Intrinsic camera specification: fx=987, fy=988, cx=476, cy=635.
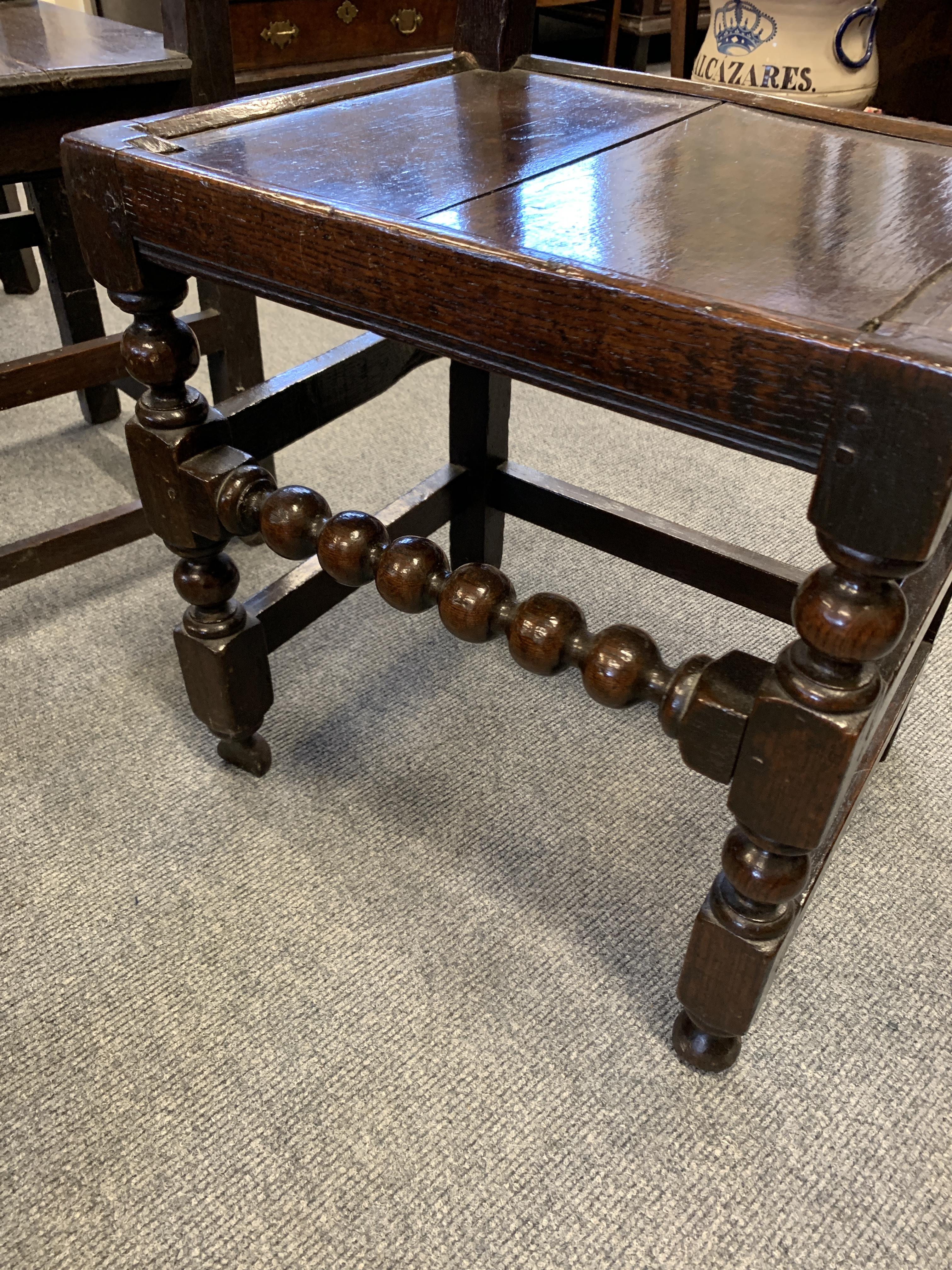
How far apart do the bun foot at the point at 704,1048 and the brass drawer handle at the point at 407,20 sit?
2460mm

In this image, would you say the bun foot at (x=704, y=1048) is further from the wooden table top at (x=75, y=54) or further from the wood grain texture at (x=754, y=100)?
the wooden table top at (x=75, y=54)

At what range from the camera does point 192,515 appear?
2.59 ft

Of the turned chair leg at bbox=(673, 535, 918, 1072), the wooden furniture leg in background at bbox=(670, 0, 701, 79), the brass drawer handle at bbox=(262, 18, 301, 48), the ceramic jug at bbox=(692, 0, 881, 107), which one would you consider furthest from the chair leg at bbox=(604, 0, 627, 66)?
the turned chair leg at bbox=(673, 535, 918, 1072)

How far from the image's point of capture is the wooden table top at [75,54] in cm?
93

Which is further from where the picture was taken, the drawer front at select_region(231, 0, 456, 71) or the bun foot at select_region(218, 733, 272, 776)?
the drawer front at select_region(231, 0, 456, 71)

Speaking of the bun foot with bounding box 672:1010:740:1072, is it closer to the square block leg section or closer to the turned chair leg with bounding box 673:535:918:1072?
the turned chair leg with bounding box 673:535:918:1072

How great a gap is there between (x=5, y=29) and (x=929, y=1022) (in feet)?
4.50

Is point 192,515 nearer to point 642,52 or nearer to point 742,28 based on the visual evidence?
point 742,28

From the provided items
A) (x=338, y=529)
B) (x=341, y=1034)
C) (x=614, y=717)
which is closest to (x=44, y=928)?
(x=341, y=1034)

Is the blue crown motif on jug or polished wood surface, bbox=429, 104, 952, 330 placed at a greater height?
polished wood surface, bbox=429, 104, 952, 330

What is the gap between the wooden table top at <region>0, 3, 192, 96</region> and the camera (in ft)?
3.06

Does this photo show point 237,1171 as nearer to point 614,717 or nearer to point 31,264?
point 614,717

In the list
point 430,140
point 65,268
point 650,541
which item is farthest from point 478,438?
point 65,268

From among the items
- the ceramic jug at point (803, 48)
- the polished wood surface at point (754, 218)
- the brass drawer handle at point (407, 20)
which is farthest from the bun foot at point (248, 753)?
the brass drawer handle at point (407, 20)
